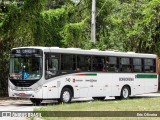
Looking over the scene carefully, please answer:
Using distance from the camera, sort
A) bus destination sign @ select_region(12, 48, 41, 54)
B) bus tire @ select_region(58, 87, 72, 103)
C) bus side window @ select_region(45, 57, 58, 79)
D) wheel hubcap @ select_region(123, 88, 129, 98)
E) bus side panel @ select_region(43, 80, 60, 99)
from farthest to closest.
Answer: wheel hubcap @ select_region(123, 88, 129, 98)
bus tire @ select_region(58, 87, 72, 103)
bus destination sign @ select_region(12, 48, 41, 54)
bus side window @ select_region(45, 57, 58, 79)
bus side panel @ select_region(43, 80, 60, 99)

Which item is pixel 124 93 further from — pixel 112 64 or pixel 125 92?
pixel 112 64

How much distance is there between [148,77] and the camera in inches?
1169

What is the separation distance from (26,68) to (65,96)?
105 inches

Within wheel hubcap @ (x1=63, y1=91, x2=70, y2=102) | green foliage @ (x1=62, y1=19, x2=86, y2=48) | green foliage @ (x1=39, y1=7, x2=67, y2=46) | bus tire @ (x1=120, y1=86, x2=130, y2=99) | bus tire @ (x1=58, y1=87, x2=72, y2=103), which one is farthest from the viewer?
green foliage @ (x1=62, y1=19, x2=86, y2=48)

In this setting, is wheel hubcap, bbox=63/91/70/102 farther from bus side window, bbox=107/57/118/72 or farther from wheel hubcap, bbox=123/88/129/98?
wheel hubcap, bbox=123/88/129/98

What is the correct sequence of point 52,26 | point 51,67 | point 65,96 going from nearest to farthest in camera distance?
point 51,67, point 65,96, point 52,26

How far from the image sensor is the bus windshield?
72.4 feet

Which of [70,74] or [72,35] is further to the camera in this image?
[72,35]

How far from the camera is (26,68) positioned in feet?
73.4

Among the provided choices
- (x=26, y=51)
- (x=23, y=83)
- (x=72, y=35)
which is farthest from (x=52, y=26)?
(x=23, y=83)

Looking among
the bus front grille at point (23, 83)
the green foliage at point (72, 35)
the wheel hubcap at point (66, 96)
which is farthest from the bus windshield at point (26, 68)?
the green foliage at point (72, 35)

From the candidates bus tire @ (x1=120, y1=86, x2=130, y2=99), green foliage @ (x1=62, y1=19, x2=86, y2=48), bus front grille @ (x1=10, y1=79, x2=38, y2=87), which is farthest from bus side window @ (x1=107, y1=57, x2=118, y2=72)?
green foliage @ (x1=62, y1=19, x2=86, y2=48)

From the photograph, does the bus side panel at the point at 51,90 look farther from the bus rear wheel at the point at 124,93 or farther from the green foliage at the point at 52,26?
the green foliage at the point at 52,26

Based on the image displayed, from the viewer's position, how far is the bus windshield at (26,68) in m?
22.1
